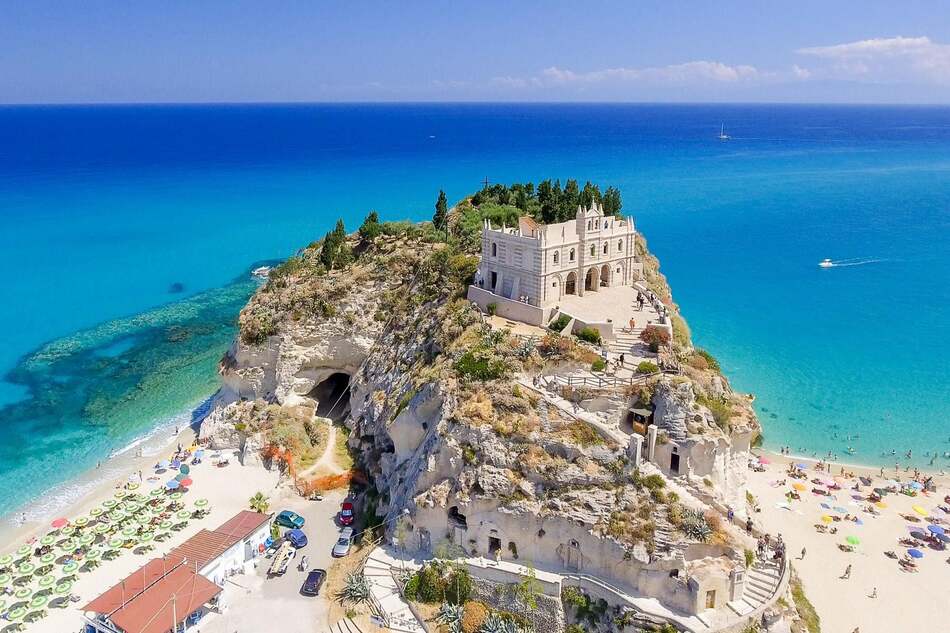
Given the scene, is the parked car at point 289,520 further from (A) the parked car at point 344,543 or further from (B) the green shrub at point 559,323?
(B) the green shrub at point 559,323

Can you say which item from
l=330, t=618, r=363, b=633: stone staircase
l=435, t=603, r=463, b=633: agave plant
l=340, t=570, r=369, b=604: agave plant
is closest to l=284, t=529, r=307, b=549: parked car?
l=340, t=570, r=369, b=604: agave plant

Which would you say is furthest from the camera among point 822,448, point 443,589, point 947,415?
point 947,415

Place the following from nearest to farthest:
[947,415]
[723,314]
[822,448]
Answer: [822,448]
[947,415]
[723,314]

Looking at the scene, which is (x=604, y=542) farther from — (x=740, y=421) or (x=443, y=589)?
(x=740, y=421)

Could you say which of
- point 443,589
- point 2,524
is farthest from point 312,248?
point 443,589

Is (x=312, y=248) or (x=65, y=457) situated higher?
(x=312, y=248)

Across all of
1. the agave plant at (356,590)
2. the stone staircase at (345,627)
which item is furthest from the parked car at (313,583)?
the stone staircase at (345,627)

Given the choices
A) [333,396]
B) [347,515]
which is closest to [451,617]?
[347,515]

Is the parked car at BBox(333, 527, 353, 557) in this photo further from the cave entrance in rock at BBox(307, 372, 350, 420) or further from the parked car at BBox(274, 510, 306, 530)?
the cave entrance in rock at BBox(307, 372, 350, 420)
